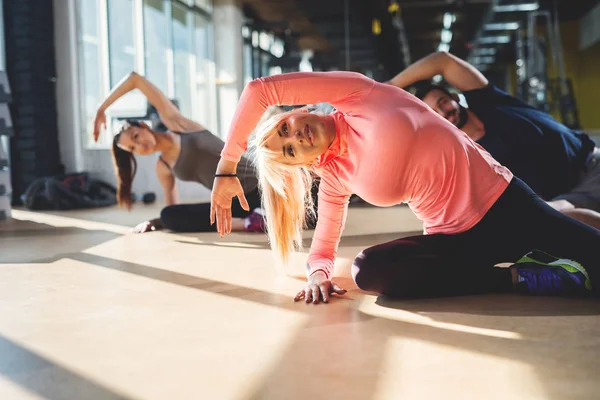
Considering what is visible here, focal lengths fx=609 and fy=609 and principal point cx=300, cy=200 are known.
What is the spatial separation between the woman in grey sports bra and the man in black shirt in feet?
4.12

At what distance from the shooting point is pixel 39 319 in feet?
5.65

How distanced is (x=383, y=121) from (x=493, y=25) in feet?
32.4

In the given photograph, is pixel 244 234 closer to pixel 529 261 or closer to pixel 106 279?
pixel 106 279

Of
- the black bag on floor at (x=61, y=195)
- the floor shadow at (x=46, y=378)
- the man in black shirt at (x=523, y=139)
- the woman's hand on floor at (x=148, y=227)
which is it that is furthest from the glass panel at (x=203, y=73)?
the floor shadow at (x=46, y=378)

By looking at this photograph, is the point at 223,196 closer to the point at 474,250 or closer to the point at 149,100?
the point at 474,250

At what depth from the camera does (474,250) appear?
1.86m

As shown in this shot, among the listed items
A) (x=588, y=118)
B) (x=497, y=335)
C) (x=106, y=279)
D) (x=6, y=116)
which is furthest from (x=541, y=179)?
(x=588, y=118)

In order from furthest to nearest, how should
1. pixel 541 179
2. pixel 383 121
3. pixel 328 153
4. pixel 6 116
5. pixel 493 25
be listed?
pixel 493 25, pixel 6 116, pixel 541 179, pixel 328 153, pixel 383 121

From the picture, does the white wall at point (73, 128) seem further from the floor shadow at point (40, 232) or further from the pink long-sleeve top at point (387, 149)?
the pink long-sleeve top at point (387, 149)

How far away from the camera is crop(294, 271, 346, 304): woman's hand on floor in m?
1.88

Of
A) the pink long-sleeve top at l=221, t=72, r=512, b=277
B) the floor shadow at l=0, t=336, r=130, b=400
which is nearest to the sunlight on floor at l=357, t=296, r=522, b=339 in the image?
the pink long-sleeve top at l=221, t=72, r=512, b=277

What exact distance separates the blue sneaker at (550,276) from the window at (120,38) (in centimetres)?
631

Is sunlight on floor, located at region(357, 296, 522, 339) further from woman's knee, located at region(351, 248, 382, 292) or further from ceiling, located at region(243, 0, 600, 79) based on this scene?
ceiling, located at region(243, 0, 600, 79)

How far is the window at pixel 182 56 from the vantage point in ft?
29.9
